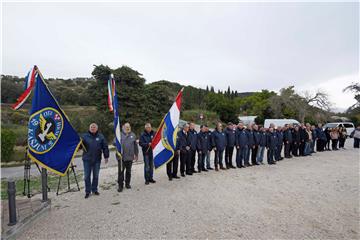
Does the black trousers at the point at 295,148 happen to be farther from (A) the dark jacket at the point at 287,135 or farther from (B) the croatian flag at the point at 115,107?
(B) the croatian flag at the point at 115,107

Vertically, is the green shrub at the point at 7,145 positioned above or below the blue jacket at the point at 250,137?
below

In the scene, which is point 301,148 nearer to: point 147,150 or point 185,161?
point 185,161

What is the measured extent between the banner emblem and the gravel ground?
5.12 feet

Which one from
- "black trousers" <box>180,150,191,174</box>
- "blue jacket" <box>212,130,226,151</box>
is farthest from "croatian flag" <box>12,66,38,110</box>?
"blue jacket" <box>212,130,226,151</box>

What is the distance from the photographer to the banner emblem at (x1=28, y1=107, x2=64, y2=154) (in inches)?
173

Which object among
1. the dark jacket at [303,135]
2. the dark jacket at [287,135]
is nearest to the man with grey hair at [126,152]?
the dark jacket at [287,135]

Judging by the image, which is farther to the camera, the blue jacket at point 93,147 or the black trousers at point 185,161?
the black trousers at point 185,161

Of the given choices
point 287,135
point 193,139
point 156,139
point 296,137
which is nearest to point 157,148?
point 156,139

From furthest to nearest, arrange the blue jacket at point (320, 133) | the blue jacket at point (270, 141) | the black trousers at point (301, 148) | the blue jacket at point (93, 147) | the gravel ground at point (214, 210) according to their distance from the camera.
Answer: the blue jacket at point (320, 133)
the black trousers at point (301, 148)
the blue jacket at point (270, 141)
the blue jacket at point (93, 147)
the gravel ground at point (214, 210)

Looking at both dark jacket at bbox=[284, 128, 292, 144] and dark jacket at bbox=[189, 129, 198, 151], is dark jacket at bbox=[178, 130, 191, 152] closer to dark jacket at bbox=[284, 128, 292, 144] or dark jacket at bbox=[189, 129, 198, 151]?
dark jacket at bbox=[189, 129, 198, 151]

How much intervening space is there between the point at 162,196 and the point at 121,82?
21.8 meters

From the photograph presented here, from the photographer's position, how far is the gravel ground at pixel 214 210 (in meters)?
3.87

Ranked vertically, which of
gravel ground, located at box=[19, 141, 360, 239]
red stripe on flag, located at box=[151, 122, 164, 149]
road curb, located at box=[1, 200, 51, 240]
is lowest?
gravel ground, located at box=[19, 141, 360, 239]

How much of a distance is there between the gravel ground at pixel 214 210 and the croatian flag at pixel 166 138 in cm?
91
